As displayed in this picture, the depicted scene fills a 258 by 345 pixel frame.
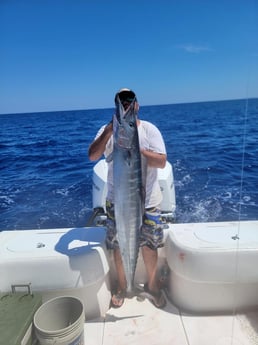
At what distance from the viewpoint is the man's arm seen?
2206 mm

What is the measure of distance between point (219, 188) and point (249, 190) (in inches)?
33.9

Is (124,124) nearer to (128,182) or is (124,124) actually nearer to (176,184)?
(128,182)

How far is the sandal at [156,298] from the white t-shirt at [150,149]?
0.96m

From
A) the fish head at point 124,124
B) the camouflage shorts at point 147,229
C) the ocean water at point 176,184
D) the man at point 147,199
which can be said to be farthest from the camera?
the ocean water at point 176,184

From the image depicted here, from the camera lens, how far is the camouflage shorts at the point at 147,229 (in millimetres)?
2596

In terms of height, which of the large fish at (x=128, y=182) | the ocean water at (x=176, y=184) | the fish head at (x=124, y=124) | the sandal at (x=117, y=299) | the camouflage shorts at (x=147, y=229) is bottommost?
the ocean water at (x=176, y=184)

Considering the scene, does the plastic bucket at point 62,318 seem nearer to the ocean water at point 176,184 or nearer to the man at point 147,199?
the man at point 147,199

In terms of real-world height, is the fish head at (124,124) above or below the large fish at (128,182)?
above

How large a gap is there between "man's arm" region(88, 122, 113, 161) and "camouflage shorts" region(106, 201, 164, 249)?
481 mm

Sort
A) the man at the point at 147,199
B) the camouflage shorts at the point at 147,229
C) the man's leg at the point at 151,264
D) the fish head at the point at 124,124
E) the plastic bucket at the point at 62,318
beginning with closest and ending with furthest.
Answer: the fish head at the point at 124,124 → the plastic bucket at the point at 62,318 → the man at the point at 147,199 → the camouflage shorts at the point at 147,229 → the man's leg at the point at 151,264

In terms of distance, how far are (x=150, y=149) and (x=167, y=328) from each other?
161 centimetres

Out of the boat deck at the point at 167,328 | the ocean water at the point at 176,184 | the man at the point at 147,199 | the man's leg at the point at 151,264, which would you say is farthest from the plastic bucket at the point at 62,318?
the ocean water at the point at 176,184

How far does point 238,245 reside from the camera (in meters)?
2.50

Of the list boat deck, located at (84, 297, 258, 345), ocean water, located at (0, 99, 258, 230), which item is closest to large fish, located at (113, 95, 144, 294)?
boat deck, located at (84, 297, 258, 345)
